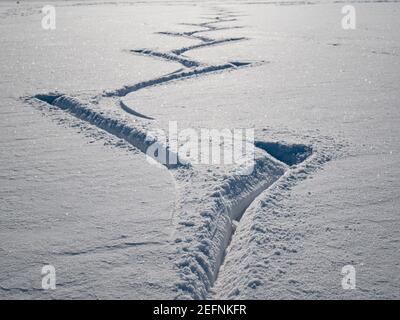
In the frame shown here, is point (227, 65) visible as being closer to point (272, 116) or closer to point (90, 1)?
point (272, 116)

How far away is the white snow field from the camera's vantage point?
50.8 inches

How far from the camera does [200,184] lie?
180 cm

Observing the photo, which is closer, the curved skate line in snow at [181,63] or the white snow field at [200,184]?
the white snow field at [200,184]

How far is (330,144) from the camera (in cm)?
219

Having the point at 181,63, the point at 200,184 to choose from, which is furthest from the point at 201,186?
the point at 181,63

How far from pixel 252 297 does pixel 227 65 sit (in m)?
3.08

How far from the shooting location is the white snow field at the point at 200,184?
1.29m

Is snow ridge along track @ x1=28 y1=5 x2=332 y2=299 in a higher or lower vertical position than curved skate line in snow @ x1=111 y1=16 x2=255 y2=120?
lower

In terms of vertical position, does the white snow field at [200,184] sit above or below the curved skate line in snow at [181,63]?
below

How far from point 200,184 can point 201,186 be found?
0.02 metres

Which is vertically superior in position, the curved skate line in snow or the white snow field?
the curved skate line in snow

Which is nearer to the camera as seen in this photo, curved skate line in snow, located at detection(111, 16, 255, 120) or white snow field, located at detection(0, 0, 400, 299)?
white snow field, located at detection(0, 0, 400, 299)

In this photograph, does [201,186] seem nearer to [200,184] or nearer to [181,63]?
[200,184]

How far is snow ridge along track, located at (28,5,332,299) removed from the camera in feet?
4.42
